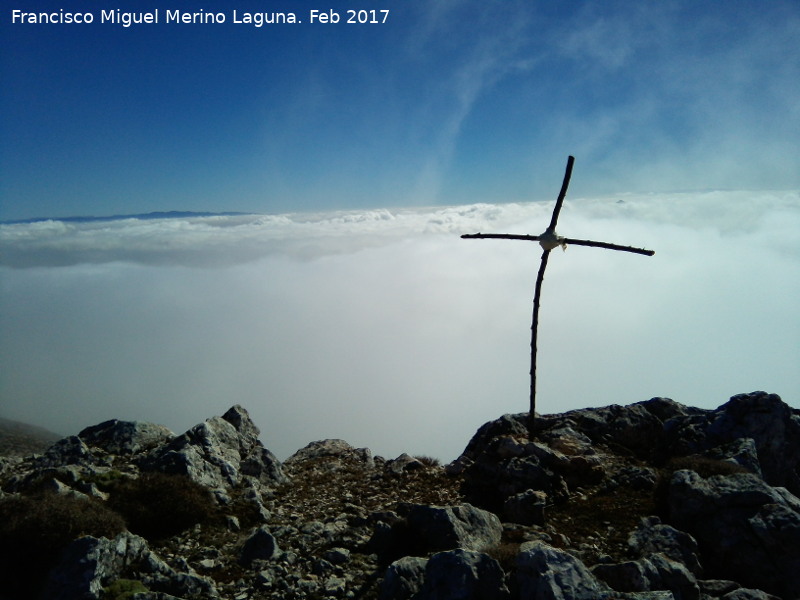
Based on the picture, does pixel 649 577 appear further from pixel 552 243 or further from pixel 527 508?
pixel 552 243

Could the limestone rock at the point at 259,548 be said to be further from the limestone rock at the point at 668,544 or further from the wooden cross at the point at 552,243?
the wooden cross at the point at 552,243

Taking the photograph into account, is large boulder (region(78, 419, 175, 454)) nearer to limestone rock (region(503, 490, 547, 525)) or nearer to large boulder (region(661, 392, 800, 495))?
limestone rock (region(503, 490, 547, 525))

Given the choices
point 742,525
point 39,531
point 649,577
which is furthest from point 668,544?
point 39,531

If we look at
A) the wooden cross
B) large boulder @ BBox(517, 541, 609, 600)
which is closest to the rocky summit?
large boulder @ BBox(517, 541, 609, 600)

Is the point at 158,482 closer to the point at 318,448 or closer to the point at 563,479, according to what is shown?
the point at 318,448

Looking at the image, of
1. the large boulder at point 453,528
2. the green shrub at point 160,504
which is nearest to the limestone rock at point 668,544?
the large boulder at point 453,528

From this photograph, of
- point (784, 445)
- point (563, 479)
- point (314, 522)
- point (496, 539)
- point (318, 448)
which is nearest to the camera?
point (496, 539)

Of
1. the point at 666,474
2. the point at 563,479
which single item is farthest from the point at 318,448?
the point at 666,474
